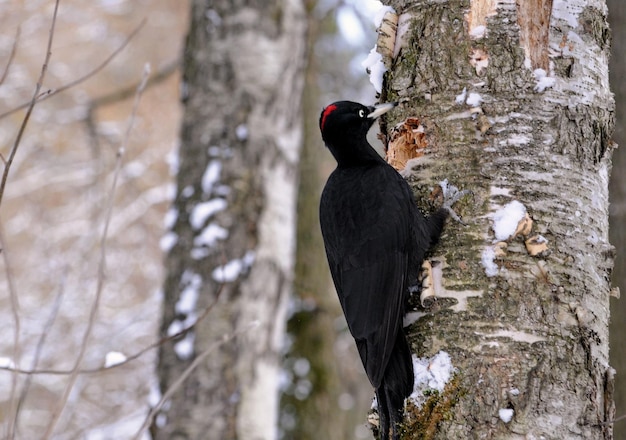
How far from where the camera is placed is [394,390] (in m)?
2.55

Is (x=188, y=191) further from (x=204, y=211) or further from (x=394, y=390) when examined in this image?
(x=394, y=390)

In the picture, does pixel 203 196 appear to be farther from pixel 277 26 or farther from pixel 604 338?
pixel 604 338

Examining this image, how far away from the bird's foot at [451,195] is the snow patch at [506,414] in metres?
0.63

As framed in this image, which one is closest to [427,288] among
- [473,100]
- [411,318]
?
[411,318]

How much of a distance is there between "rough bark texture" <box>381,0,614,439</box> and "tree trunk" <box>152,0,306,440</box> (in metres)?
2.43

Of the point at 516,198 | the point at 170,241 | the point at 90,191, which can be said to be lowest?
the point at 516,198

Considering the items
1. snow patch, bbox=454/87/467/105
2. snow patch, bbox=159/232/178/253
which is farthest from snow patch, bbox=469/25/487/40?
snow patch, bbox=159/232/178/253

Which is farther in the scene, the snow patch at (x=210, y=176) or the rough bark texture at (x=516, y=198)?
the snow patch at (x=210, y=176)

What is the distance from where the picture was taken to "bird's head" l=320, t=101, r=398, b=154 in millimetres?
3488

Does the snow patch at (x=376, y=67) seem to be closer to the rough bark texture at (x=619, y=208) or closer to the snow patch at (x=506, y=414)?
the snow patch at (x=506, y=414)

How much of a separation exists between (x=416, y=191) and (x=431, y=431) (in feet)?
3.03

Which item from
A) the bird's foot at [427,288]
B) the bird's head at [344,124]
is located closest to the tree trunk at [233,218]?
the bird's head at [344,124]

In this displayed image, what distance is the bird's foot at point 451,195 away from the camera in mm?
2621

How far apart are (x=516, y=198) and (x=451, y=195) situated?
21 centimetres
